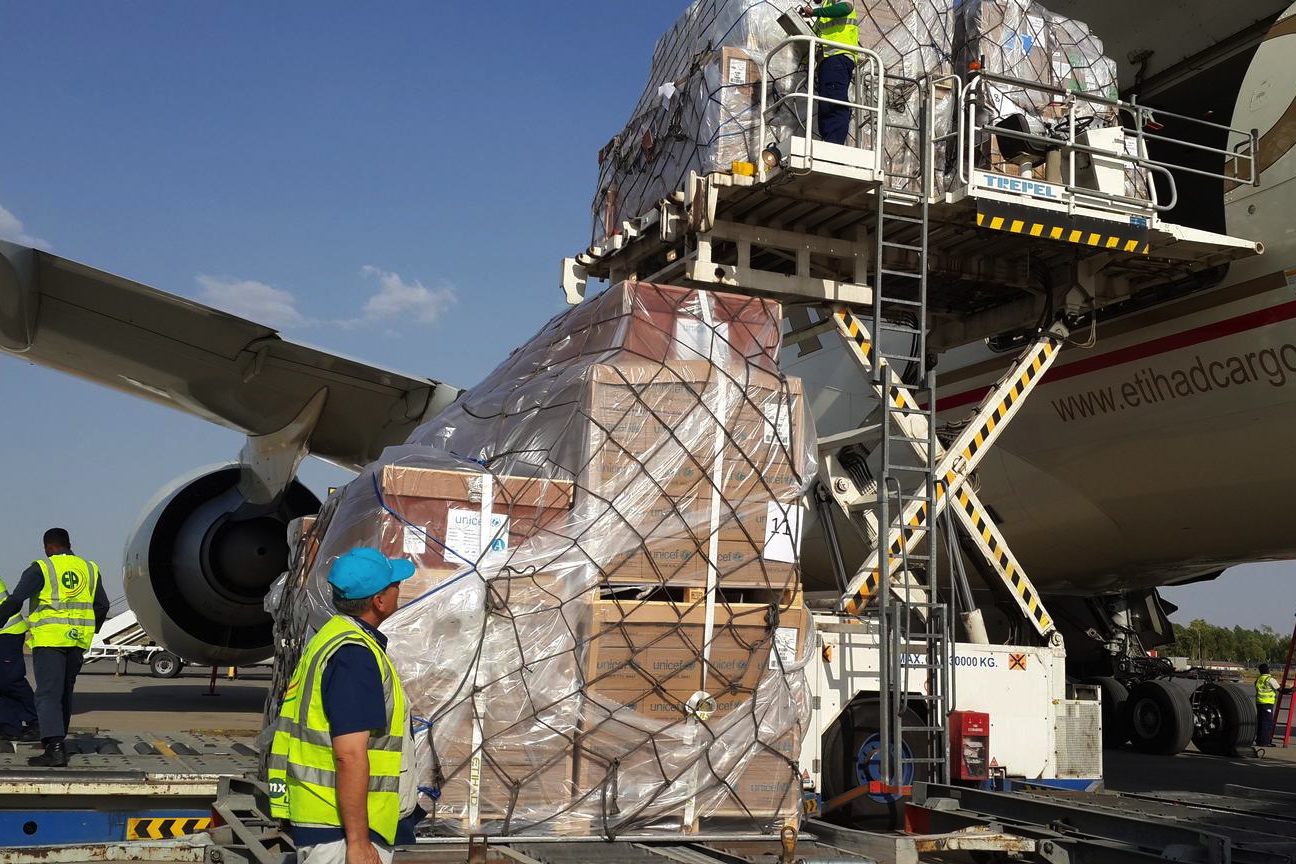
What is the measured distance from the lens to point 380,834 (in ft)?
11.2

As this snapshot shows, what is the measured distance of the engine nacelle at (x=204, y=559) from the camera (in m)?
13.0

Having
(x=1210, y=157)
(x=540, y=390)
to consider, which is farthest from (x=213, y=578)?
(x=1210, y=157)

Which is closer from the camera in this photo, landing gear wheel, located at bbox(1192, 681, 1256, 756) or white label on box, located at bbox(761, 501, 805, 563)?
white label on box, located at bbox(761, 501, 805, 563)

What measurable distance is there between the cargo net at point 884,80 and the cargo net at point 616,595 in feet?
8.89

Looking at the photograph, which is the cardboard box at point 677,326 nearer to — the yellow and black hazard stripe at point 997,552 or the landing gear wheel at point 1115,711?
the yellow and black hazard stripe at point 997,552

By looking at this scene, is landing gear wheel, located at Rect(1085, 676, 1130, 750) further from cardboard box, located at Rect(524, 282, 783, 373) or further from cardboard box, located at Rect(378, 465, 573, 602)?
cardboard box, located at Rect(378, 465, 573, 602)

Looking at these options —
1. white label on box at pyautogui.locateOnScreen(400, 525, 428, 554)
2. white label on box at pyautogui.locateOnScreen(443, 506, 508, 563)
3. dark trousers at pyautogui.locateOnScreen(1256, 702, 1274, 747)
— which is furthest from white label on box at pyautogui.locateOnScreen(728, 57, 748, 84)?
dark trousers at pyautogui.locateOnScreen(1256, 702, 1274, 747)

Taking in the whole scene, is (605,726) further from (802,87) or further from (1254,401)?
(1254,401)

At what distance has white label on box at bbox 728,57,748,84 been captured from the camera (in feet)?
26.3

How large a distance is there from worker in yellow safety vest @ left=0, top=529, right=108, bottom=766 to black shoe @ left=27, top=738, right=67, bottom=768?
1.40ft

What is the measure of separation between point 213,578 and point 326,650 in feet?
33.9

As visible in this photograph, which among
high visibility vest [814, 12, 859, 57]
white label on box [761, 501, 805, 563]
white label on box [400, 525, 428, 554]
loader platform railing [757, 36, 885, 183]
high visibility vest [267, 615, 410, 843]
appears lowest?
high visibility vest [267, 615, 410, 843]

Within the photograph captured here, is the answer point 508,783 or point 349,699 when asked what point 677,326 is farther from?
point 349,699

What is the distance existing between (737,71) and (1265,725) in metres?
13.4
